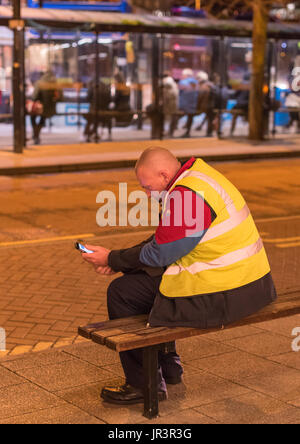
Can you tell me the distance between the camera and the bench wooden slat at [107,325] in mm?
4388

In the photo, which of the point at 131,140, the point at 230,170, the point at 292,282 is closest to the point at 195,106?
the point at 131,140

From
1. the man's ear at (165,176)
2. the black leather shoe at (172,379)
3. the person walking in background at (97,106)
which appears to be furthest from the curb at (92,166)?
the man's ear at (165,176)

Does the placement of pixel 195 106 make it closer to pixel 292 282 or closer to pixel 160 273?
pixel 292 282

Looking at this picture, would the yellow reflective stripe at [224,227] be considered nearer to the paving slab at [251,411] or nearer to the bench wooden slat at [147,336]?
the bench wooden slat at [147,336]

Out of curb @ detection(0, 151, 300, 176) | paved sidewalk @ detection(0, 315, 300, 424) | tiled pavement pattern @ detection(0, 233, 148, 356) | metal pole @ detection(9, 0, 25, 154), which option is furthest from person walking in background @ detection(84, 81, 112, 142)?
paved sidewalk @ detection(0, 315, 300, 424)

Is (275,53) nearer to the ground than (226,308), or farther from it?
farther from it

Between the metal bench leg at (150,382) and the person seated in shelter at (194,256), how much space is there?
0.55ft

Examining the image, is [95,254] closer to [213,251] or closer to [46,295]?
[213,251]

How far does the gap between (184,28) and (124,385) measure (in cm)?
1827

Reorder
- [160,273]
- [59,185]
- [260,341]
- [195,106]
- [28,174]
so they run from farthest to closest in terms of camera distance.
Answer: [195,106] → [28,174] → [59,185] → [260,341] → [160,273]

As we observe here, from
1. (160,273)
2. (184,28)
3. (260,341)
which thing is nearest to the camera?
(160,273)

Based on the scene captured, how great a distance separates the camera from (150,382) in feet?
14.3

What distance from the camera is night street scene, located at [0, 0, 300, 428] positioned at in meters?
4.35
